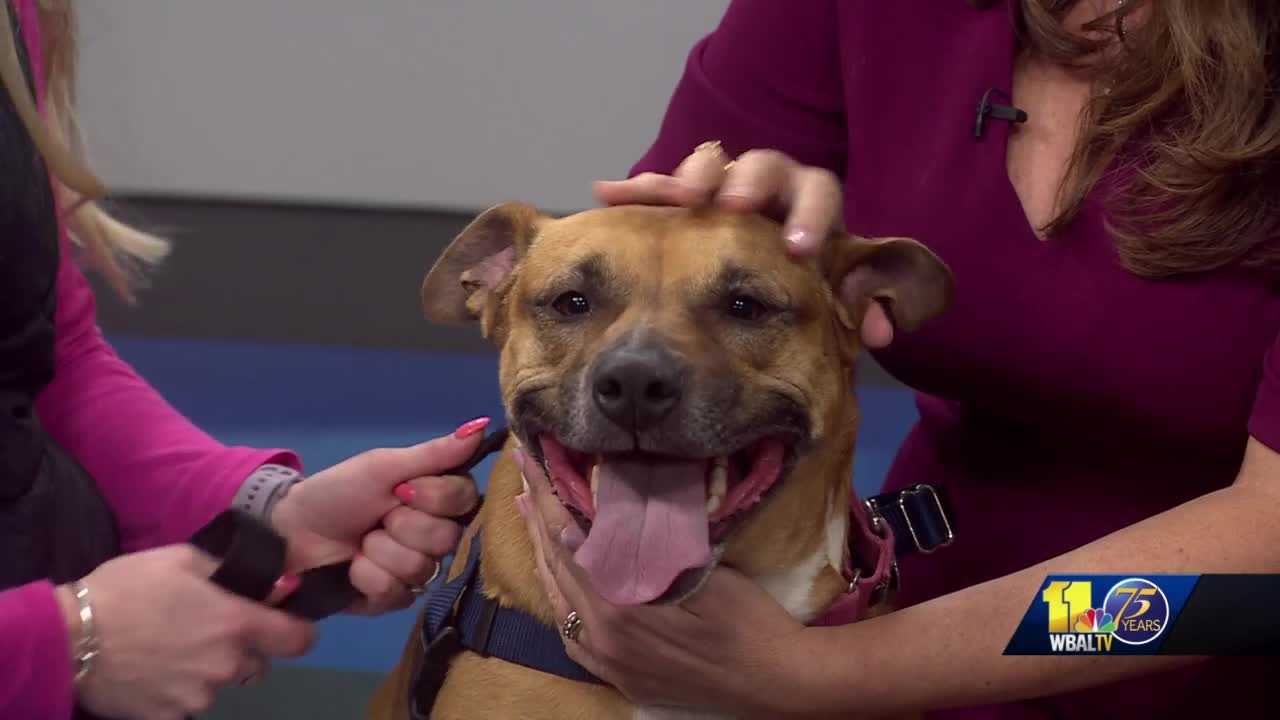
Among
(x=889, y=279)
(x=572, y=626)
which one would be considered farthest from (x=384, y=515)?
(x=889, y=279)

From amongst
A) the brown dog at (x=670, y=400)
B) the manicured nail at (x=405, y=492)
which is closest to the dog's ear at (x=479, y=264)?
the brown dog at (x=670, y=400)

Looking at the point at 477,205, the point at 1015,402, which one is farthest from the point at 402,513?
the point at 477,205

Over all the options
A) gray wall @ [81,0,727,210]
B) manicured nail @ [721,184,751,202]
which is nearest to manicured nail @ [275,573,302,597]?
manicured nail @ [721,184,751,202]

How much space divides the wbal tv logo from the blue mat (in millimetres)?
2001

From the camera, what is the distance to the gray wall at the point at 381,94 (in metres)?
3.88

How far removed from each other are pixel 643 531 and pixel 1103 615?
0.49 m

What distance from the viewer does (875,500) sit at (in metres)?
1.60

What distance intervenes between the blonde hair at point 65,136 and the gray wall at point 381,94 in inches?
80.5

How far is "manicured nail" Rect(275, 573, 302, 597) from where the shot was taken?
4.31ft

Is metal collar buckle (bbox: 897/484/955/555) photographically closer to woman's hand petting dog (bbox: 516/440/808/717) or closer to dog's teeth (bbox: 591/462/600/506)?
woman's hand petting dog (bbox: 516/440/808/717)

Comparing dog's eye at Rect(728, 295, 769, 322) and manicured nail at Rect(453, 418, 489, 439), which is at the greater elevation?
dog's eye at Rect(728, 295, 769, 322)

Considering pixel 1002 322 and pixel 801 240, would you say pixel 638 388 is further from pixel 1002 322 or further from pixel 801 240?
pixel 1002 322

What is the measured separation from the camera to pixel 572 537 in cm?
128

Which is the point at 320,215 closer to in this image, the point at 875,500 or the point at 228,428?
the point at 228,428
